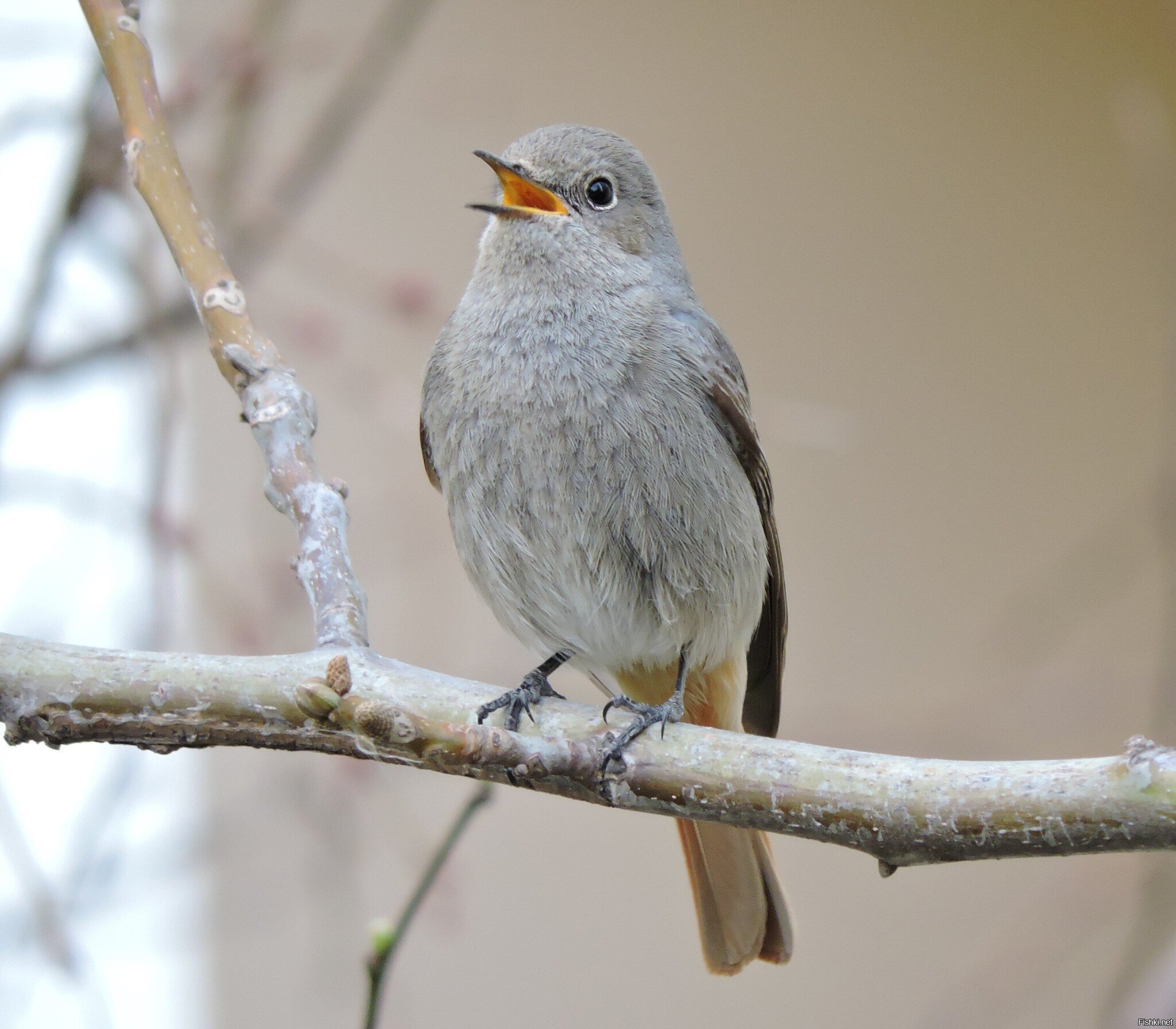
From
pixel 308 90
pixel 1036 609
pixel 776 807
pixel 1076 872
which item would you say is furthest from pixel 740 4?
pixel 776 807

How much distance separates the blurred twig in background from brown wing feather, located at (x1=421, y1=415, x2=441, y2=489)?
1036 mm

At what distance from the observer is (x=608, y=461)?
2.22 meters

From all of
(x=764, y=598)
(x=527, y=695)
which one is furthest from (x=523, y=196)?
(x=527, y=695)

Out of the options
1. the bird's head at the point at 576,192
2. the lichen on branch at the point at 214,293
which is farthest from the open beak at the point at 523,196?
the lichen on branch at the point at 214,293

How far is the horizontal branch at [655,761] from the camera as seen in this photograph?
1.32m

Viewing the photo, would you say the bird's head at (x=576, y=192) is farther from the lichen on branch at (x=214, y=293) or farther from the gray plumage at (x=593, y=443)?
the lichen on branch at (x=214, y=293)

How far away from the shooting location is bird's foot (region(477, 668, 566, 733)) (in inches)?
64.6

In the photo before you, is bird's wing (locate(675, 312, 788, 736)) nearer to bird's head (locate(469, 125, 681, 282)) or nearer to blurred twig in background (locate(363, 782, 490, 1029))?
bird's head (locate(469, 125, 681, 282))

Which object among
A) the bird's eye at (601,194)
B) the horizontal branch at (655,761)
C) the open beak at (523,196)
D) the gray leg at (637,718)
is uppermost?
the bird's eye at (601,194)

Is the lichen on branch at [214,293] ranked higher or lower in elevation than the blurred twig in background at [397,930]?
higher

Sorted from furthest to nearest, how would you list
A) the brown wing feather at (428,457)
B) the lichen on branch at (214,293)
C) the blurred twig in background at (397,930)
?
the brown wing feather at (428,457) → the lichen on branch at (214,293) → the blurred twig in background at (397,930)

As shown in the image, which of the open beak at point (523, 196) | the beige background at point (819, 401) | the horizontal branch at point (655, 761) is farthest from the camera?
the beige background at point (819, 401)

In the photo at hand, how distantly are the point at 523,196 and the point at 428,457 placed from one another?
595 mm

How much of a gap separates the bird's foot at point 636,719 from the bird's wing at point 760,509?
23.5 inches
